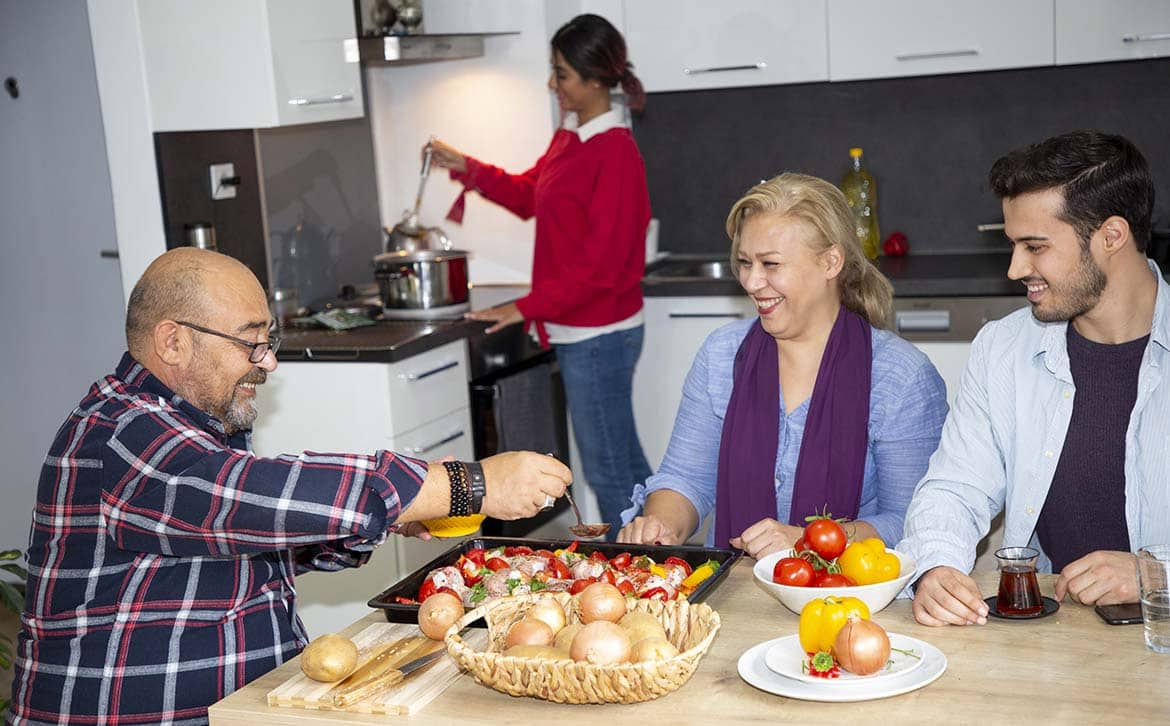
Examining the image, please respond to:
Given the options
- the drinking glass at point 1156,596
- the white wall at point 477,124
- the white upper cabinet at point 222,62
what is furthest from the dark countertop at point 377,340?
the drinking glass at point 1156,596

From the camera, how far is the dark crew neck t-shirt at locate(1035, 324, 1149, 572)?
2.32 m

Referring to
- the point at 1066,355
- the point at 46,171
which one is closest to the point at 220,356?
the point at 1066,355

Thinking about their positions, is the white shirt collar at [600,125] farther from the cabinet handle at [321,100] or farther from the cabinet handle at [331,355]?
the cabinet handle at [331,355]

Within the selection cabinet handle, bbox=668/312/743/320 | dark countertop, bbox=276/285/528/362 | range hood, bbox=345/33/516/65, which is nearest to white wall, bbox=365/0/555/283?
range hood, bbox=345/33/516/65

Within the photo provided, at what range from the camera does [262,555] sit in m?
2.18

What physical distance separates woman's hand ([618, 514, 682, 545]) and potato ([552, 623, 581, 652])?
2.22 ft

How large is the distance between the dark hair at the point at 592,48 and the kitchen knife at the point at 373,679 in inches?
95.0

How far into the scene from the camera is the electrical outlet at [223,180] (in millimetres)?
4051

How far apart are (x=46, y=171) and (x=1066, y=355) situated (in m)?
3.39

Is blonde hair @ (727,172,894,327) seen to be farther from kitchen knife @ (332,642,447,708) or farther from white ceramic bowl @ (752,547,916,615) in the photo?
kitchen knife @ (332,642,447,708)

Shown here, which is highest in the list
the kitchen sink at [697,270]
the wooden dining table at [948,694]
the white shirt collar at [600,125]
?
the white shirt collar at [600,125]

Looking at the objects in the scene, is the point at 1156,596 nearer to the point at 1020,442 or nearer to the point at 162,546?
the point at 1020,442

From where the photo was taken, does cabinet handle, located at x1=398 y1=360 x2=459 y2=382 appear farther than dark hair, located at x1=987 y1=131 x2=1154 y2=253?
Yes

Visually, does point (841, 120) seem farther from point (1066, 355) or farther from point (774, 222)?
point (1066, 355)
